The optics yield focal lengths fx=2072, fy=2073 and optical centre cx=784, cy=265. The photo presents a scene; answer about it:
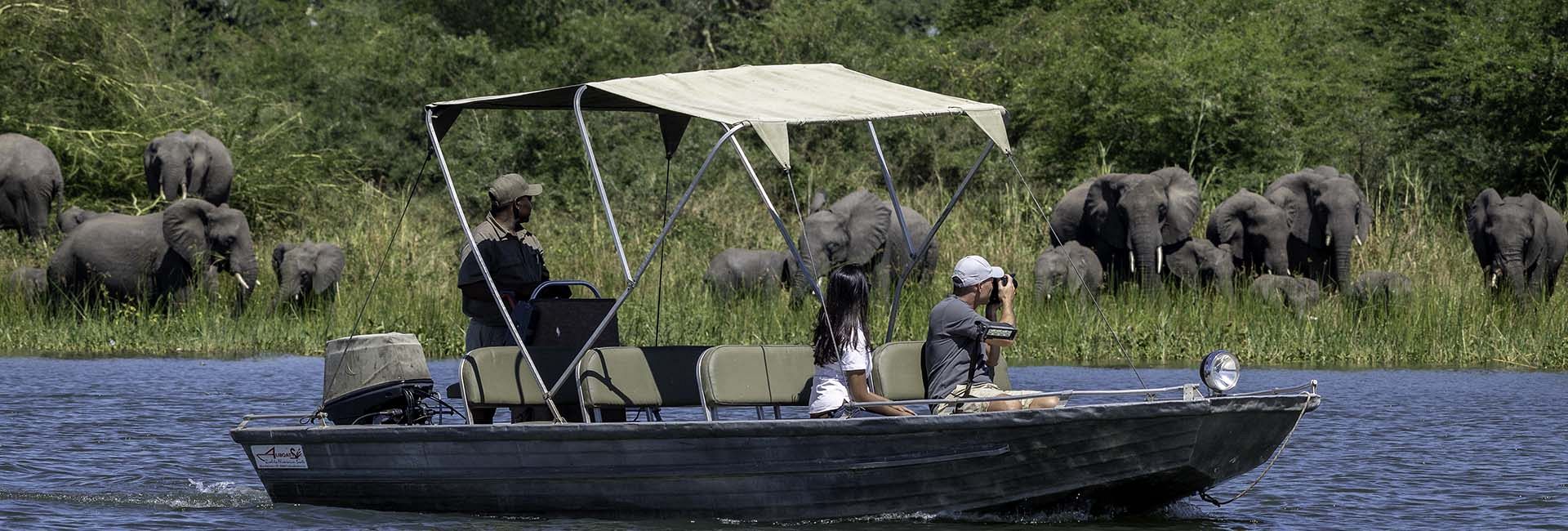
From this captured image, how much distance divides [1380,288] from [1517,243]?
1.47 meters

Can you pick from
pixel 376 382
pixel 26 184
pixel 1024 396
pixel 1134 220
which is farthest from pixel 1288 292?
pixel 26 184

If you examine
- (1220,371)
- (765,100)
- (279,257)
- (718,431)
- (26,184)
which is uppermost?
(26,184)

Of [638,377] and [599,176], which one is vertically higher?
[599,176]

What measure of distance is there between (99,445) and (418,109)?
54.5ft

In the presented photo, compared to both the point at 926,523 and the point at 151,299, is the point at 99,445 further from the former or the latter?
the point at 151,299

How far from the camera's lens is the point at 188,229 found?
20.3 meters

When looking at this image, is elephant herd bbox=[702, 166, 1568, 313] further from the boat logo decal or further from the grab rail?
the grab rail

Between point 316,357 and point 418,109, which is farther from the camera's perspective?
point 418,109

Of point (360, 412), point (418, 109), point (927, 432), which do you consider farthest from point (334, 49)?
point (927, 432)

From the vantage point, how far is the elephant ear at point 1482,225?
19.6m

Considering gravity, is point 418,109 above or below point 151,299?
above

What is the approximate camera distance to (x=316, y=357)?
18781 millimetres

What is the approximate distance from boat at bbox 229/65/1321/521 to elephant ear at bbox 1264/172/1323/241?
1167cm

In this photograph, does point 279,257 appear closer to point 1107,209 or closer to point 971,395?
point 1107,209
